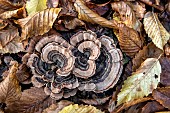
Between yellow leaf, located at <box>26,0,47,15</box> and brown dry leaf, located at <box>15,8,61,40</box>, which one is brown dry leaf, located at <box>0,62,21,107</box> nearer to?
brown dry leaf, located at <box>15,8,61,40</box>

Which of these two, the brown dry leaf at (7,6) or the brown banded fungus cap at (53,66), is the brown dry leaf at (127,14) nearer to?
the brown banded fungus cap at (53,66)

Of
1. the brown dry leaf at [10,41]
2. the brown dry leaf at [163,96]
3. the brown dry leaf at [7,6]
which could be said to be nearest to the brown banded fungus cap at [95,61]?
the brown dry leaf at [163,96]

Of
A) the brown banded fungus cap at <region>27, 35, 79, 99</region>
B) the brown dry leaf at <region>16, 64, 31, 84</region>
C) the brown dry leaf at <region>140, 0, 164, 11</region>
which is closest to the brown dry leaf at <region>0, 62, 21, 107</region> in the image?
the brown dry leaf at <region>16, 64, 31, 84</region>

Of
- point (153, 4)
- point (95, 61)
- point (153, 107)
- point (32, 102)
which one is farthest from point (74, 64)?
point (153, 4)

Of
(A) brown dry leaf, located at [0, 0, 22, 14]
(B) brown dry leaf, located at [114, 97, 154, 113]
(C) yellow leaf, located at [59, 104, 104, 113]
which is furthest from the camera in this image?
(A) brown dry leaf, located at [0, 0, 22, 14]

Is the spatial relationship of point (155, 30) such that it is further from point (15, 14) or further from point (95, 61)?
point (15, 14)

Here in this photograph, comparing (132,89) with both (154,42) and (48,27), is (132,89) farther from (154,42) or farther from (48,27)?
(48,27)
